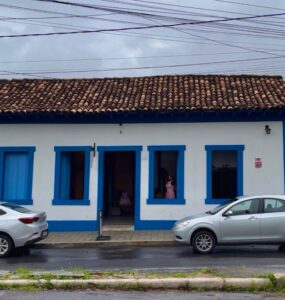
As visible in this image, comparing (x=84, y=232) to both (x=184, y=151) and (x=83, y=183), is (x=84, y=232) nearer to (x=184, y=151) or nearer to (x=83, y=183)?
(x=83, y=183)

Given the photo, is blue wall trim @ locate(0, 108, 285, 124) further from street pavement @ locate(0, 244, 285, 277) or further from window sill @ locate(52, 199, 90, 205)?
street pavement @ locate(0, 244, 285, 277)

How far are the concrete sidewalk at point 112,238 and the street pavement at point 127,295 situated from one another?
7571 mm

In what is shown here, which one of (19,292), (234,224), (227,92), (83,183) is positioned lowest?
(19,292)

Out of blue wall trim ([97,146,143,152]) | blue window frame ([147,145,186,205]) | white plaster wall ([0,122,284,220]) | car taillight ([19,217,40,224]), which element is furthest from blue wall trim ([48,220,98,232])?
car taillight ([19,217,40,224])

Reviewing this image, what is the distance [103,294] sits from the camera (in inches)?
303

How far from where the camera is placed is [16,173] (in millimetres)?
18891

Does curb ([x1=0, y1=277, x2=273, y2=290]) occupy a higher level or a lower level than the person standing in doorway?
lower

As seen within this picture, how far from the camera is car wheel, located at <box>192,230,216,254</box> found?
13.2 m

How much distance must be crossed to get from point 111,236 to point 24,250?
3.08 m

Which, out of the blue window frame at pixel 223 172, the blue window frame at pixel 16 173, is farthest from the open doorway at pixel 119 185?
the blue window frame at pixel 223 172

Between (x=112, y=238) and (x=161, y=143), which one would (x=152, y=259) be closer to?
(x=112, y=238)

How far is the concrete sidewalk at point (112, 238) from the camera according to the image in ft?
50.7

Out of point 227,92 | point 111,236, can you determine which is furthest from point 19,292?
point 227,92

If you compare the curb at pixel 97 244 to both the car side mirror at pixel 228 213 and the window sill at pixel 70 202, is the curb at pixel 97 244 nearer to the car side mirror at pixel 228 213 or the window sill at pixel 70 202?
the car side mirror at pixel 228 213
